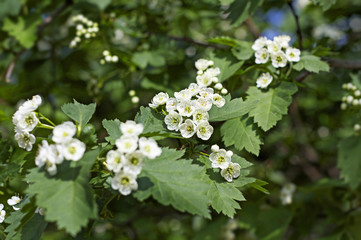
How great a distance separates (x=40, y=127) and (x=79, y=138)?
278 mm

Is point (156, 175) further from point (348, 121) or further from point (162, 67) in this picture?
point (348, 121)

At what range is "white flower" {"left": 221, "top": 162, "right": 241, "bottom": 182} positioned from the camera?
1.89 m

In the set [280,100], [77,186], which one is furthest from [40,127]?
[280,100]

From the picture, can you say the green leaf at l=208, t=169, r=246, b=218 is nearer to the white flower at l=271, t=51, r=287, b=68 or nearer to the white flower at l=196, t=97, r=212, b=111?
the white flower at l=196, t=97, r=212, b=111

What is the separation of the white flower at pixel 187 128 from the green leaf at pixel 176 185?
15cm

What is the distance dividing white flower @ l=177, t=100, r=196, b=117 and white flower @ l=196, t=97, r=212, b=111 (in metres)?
0.04

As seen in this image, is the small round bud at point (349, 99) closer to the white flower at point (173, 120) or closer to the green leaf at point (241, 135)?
the green leaf at point (241, 135)

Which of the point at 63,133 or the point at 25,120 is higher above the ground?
A: the point at 63,133

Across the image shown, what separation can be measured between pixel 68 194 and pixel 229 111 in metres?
0.91

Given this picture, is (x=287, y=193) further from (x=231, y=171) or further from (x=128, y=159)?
(x=128, y=159)

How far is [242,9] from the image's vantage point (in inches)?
108

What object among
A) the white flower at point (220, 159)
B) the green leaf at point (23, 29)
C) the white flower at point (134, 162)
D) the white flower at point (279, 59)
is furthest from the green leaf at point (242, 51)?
the green leaf at point (23, 29)

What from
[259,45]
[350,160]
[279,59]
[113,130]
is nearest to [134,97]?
[259,45]

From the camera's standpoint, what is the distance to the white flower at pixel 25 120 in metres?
1.80
